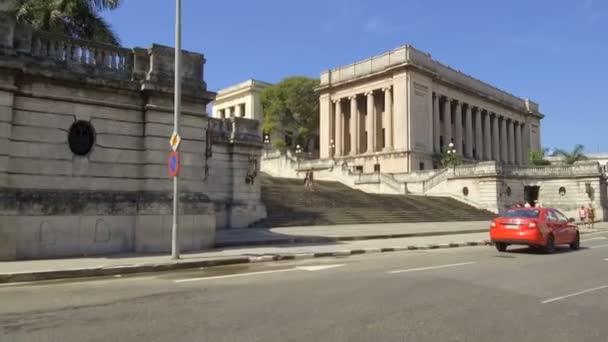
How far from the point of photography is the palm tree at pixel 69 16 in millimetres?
21125

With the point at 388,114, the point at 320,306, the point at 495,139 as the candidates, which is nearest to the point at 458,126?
the point at 495,139

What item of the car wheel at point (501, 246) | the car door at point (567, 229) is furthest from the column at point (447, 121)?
the car wheel at point (501, 246)

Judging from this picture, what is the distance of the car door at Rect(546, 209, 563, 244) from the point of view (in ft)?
52.4

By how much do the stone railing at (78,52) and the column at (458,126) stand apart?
62.4 meters

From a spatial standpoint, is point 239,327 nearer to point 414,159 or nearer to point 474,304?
point 474,304

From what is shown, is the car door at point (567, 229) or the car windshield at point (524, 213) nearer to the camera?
the car windshield at point (524, 213)

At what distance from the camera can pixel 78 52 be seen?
14.0 metres

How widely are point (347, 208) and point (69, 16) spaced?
19.2 meters

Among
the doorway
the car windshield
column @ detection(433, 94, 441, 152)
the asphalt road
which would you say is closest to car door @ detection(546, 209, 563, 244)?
the car windshield

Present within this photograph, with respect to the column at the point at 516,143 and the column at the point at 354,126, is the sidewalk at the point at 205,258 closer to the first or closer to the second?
the column at the point at 354,126

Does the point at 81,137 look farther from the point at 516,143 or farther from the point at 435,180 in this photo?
the point at 516,143

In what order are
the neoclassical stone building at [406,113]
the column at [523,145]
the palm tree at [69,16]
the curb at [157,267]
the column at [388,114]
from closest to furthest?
1. the curb at [157,267]
2. the palm tree at [69,16]
3. the neoclassical stone building at [406,113]
4. the column at [388,114]
5. the column at [523,145]

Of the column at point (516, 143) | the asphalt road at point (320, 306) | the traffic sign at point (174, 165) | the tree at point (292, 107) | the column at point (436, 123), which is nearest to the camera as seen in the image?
the asphalt road at point (320, 306)

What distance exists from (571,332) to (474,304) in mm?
1682
